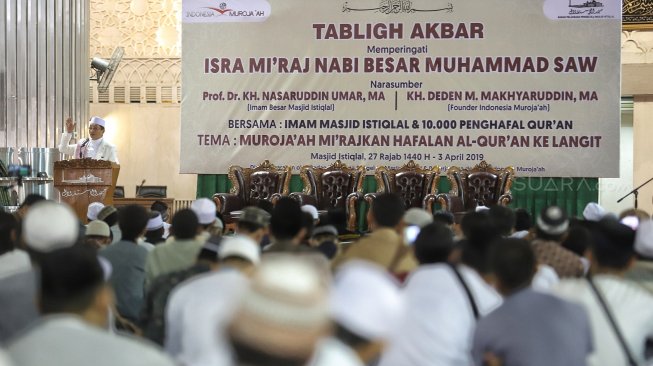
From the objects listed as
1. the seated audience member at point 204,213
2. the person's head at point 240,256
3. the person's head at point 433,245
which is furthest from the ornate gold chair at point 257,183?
the person's head at point 240,256

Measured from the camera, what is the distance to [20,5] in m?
11.2

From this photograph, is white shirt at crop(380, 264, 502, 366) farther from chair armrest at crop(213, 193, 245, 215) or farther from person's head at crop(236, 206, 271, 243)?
chair armrest at crop(213, 193, 245, 215)

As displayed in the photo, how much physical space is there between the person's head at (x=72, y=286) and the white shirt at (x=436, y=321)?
3.13 ft

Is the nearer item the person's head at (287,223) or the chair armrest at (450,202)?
the person's head at (287,223)

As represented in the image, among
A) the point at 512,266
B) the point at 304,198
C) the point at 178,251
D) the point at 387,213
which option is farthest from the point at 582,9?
the point at 512,266

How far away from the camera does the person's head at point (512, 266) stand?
2709 mm

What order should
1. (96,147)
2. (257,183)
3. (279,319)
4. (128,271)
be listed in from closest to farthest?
1. (279,319)
2. (128,271)
3. (96,147)
4. (257,183)

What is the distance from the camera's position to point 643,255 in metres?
3.58

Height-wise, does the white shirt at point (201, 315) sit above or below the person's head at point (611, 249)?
below

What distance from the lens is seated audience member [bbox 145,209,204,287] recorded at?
391 centimetres

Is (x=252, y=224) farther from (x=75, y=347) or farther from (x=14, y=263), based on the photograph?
(x=75, y=347)

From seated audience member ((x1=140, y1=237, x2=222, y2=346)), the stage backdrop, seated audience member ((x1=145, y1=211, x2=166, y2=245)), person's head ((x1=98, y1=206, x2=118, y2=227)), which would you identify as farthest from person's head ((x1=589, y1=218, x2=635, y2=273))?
the stage backdrop

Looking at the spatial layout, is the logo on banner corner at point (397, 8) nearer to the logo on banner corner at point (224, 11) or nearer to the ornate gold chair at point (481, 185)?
the logo on banner corner at point (224, 11)

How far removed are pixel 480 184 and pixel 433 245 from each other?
6.81 meters
